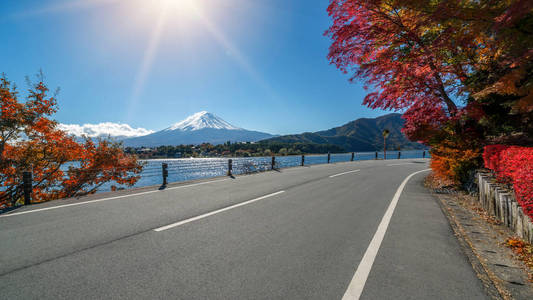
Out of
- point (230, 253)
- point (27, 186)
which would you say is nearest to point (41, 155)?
point (27, 186)

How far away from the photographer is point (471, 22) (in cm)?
→ 412

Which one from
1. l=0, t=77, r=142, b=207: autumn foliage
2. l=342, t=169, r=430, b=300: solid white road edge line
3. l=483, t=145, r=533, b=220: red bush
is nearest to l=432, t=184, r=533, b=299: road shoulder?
l=483, t=145, r=533, b=220: red bush

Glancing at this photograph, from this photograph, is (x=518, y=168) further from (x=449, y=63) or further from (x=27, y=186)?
(x=27, y=186)

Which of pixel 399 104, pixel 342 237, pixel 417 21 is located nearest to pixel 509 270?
pixel 342 237

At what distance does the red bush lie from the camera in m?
3.20

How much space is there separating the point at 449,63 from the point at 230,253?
8985mm

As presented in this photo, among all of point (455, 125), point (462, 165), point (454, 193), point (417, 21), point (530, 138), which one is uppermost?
point (417, 21)

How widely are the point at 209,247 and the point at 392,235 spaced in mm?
3223

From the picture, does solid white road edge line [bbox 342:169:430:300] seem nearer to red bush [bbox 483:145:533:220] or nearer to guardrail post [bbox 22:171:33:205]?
red bush [bbox 483:145:533:220]

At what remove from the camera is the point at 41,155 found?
10.4 metres

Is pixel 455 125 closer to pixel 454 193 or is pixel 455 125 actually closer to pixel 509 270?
pixel 454 193

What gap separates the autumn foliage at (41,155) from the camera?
9.16 m

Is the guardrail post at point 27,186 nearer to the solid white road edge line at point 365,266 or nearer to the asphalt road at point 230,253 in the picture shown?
the asphalt road at point 230,253

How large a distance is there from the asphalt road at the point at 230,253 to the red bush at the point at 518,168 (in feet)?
3.90
